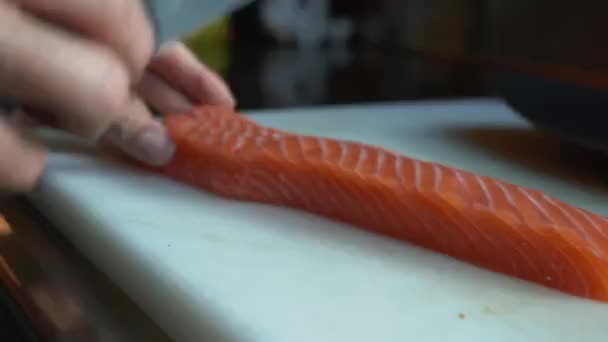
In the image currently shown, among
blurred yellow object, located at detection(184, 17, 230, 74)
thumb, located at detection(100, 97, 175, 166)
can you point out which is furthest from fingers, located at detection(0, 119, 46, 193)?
blurred yellow object, located at detection(184, 17, 230, 74)

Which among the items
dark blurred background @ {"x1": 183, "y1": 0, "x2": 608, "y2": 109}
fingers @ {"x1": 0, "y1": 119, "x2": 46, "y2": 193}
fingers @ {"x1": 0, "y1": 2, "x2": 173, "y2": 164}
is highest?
fingers @ {"x1": 0, "y1": 2, "x2": 173, "y2": 164}

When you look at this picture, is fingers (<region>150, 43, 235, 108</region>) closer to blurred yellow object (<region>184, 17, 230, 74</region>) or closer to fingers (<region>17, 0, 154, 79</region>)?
fingers (<region>17, 0, 154, 79</region>)

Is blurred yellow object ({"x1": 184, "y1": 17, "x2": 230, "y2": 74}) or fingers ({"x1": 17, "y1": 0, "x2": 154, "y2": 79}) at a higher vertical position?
fingers ({"x1": 17, "y1": 0, "x2": 154, "y2": 79})

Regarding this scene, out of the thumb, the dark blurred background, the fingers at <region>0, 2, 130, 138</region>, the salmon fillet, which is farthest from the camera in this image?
the dark blurred background

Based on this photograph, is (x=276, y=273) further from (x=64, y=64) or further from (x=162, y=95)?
(x=162, y=95)

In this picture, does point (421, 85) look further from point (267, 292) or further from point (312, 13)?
point (267, 292)

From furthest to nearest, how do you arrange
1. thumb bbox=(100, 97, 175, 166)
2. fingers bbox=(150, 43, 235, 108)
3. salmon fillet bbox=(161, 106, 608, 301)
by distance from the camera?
fingers bbox=(150, 43, 235, 108) → thumb bbox=(100, 97, 175, 166) → salmon fillet bbox=(161, 106, 608, 301)

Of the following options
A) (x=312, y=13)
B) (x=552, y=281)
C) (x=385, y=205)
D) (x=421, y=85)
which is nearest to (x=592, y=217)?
(x=552, y=281)

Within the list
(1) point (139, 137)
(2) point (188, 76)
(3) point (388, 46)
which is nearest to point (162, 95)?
(2) point (188, 76)
